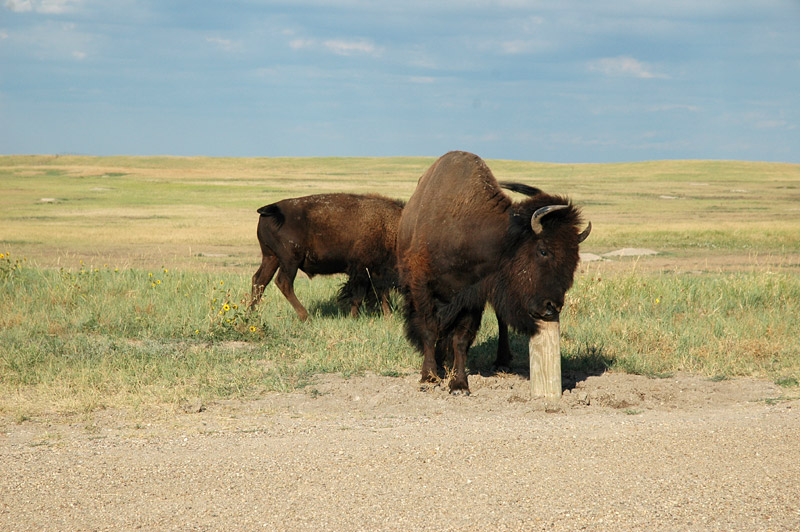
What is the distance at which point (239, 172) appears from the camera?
94000mm

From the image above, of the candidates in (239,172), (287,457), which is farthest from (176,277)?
(239,172)

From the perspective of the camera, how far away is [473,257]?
21.4 feet

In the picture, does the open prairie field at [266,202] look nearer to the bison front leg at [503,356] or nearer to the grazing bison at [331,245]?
the grazing bison at [331,245]

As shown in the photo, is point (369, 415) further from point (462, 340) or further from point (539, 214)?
point (539, 214)

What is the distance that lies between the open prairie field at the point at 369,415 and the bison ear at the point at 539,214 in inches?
57.0

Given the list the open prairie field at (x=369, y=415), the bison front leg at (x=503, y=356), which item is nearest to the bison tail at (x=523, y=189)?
the bison front leg at (x=503, y=356)

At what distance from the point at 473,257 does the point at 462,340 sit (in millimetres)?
826

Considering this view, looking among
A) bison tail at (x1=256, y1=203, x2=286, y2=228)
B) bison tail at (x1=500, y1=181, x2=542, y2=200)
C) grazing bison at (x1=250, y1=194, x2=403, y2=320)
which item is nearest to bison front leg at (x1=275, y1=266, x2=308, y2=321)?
grazing bison at (x1=250, y1=194, x2=403, y2=320)

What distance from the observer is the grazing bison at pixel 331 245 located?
10523mm

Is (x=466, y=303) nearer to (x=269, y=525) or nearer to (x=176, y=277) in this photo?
(x=269, y=525)

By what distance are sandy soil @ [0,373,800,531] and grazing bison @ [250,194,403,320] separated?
13.8ft

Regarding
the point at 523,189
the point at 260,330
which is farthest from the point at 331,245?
the point at 523,189

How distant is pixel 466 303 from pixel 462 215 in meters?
0.76

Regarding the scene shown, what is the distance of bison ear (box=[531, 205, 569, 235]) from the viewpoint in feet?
19.4
